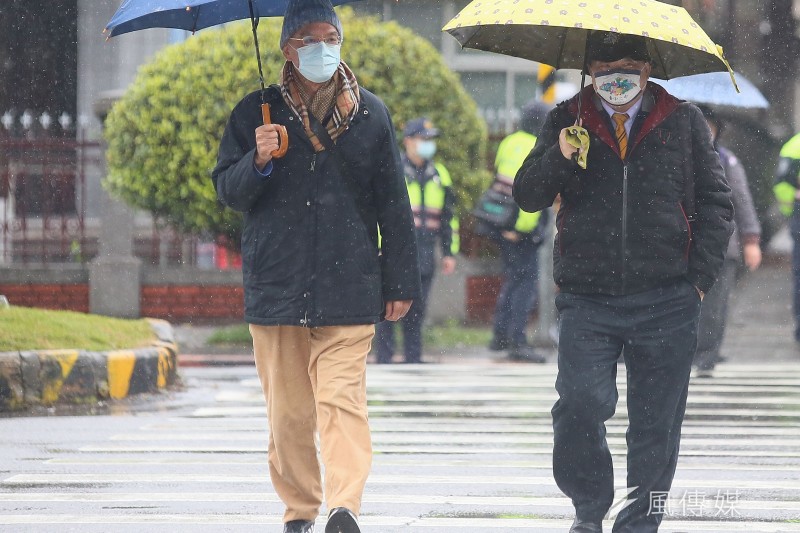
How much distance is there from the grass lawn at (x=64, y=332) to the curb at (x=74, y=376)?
4.7 inches

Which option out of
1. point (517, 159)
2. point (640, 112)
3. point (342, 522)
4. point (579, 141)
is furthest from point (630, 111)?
point (517, 159)

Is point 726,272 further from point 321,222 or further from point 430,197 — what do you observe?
point 321,222

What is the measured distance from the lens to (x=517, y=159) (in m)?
11.9

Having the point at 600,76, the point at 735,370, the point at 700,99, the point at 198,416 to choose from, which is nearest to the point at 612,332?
the point at 600,76

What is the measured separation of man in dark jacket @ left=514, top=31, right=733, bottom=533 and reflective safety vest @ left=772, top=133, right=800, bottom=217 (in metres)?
7.00

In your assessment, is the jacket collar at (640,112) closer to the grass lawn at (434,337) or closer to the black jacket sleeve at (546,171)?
the black jacket sleeve at (546,171)

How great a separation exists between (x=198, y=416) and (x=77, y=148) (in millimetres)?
6863

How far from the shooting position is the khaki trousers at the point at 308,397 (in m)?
5.15

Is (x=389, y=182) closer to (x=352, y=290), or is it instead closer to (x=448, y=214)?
(x=352, y=290)

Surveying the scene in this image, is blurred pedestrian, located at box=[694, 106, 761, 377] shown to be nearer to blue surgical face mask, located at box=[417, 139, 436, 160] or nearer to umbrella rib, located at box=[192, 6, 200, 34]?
blue surgical face mask, located at box=[417, 139, 436, 160]

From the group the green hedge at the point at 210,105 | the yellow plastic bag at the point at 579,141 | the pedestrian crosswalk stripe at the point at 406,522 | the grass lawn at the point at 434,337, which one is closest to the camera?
the yellow plastic bag at the point at 579,141

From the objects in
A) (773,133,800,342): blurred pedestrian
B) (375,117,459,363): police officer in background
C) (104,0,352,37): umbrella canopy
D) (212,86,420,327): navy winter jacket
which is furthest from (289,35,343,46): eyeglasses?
(773,133,800,342): blurred pedestrian

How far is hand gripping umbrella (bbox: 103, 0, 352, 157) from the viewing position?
555 cm

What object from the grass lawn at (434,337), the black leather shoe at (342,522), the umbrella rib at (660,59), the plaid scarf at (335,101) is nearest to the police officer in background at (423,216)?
the grass lawn at (434,337)
